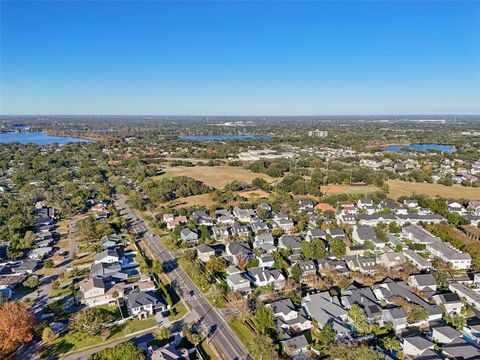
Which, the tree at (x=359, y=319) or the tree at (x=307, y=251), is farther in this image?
the tree at (x=307, y=251)

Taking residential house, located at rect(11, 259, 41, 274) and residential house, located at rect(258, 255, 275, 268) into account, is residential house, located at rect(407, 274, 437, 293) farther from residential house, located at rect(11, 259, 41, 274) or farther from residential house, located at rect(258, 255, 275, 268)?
residential house, located at rect(11, 259, 41, 274)

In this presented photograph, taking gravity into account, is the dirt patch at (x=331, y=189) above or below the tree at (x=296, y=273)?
above

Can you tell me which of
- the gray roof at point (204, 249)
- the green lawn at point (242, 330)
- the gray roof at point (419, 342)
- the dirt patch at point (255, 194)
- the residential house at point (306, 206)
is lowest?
the green lawn at point (242, 330)

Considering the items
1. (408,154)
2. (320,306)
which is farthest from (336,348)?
(408,154)

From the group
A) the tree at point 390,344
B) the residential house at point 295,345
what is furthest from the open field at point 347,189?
the residential house at point 295,345

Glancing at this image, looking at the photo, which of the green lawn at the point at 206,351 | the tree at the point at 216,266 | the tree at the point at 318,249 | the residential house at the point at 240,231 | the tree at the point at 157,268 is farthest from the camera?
the residential house at the point at 240,231

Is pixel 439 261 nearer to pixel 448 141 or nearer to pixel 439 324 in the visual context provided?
pixel 439 324

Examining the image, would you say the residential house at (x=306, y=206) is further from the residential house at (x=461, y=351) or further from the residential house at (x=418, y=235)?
the residential house at (x=461, y=351)

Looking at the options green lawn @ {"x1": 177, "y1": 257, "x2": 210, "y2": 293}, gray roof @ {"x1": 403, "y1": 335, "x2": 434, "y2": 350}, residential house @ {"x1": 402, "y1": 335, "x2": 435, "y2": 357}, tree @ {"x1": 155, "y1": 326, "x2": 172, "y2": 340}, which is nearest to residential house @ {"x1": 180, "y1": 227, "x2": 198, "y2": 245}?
green lawn @ {"x1": 177, "y1": 257, "x2": 210, "y2": 293}
